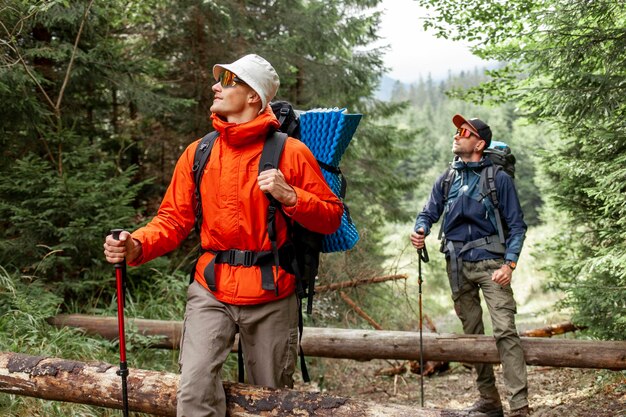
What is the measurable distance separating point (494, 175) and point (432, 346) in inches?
88.6

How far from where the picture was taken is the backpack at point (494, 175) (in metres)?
5.55

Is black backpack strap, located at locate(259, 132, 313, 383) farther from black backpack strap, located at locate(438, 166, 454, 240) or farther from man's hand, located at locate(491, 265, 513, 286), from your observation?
black backpack strap, located at locate(438, 166, 454, 240)

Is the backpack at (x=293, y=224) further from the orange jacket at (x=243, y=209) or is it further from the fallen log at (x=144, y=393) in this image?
the fallen log at (x=144, y=393)

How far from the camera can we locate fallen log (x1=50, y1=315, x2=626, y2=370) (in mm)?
5883

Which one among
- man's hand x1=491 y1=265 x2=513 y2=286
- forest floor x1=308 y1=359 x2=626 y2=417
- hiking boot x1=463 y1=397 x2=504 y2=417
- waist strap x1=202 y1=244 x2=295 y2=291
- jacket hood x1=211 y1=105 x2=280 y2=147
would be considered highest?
jacket hood x1=211 y1=105 x2=280 y2=147

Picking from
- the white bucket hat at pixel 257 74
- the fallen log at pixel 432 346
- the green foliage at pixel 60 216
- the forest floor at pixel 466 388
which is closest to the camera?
the white bucket hat at pixel 257 74

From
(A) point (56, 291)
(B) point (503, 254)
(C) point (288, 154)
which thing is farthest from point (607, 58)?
(A) point (56, 291)

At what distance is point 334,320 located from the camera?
9.02 m

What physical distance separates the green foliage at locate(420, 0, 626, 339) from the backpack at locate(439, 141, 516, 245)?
802 millimetres

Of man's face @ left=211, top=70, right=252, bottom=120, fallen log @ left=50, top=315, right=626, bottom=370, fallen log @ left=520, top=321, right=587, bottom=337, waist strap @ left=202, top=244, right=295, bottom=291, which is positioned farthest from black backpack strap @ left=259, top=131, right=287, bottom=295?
fallen log @ left=520, top=321, right=587, bottom=337

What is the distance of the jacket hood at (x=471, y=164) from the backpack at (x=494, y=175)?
5 cm

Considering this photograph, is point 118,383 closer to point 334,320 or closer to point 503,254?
point 503,254

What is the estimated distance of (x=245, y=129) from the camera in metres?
3.67

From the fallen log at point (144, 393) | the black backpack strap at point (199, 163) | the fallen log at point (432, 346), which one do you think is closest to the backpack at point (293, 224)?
the black backpack strap at point (199, 163)
